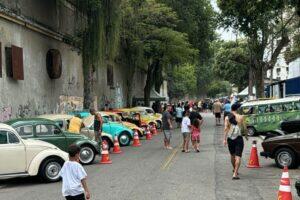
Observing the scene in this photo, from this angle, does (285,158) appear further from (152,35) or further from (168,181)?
(152,35)

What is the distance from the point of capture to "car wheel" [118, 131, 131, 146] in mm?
23391

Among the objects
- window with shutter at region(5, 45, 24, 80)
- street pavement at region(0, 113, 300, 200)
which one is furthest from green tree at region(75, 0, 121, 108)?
street pavement at region(0, 113, 300, 200)

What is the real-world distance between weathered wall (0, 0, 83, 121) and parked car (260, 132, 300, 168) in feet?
36.7

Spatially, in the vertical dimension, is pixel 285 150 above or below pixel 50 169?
above

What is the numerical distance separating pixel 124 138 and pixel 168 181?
11.3m

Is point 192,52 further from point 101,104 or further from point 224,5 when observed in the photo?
point 224,5

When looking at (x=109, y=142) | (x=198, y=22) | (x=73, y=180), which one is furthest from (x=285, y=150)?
(x=198, y=22)

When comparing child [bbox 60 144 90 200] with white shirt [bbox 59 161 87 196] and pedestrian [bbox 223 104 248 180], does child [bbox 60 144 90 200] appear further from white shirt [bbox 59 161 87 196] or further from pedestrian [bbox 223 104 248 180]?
pedestrian [bbox 223 104 248 180]

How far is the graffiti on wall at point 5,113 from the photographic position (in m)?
20.9

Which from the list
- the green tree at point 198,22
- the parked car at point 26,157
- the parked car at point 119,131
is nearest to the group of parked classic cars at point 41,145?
the parked car at point 26,157

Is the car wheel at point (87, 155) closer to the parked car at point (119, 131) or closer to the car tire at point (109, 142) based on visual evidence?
the car tire at point (109, 142)

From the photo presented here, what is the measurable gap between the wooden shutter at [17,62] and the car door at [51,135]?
7.34 m

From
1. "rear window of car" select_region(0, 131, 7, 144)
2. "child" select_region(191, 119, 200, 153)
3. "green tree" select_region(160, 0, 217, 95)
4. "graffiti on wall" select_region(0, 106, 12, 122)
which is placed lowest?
"child" select_region(191, 119, 200, 153)

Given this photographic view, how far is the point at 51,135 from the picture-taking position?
15242 mm
